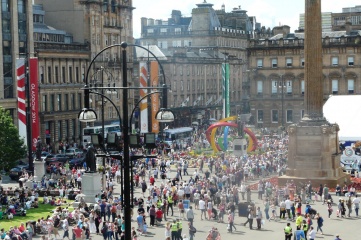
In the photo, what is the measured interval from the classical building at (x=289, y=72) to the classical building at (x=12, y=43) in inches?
1453

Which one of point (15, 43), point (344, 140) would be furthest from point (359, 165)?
point (15, 43)

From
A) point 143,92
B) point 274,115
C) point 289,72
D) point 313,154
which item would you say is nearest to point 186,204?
point 313,154

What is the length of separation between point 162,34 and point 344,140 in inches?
3720

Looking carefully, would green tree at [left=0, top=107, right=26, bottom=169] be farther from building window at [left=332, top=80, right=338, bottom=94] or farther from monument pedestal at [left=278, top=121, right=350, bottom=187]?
building window at [left=332, top=80, right=338, bottom=94]

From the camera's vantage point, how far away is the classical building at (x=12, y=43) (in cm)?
7844

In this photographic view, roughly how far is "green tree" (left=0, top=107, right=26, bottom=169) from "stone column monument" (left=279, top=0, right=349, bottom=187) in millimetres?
19267

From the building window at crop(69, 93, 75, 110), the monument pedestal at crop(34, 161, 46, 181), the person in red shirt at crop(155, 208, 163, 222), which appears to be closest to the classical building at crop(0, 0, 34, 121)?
the building window at crop(69, 93, 75, 110)

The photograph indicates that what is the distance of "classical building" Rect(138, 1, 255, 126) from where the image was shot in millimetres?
121375

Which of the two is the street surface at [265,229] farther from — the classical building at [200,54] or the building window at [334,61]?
the classical building at [200,54]

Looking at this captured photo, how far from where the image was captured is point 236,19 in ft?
537

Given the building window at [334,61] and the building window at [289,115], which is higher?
the building window at [334,61]

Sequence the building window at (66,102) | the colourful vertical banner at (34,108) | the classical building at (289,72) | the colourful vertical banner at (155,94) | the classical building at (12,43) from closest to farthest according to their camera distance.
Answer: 1. the colourful vertical banner at (34,108)
2. the classical building at (12,43)
3. the colourful vertical banner at (155,94)
4. the building window at (66,102)
5. the classical building at (289,72)

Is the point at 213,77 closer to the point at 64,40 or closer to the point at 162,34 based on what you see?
the point at 162,34

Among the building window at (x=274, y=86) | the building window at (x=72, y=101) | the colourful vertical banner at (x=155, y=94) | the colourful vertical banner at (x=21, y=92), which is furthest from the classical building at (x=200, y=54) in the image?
the colourful vertical banner at (x=21, y=92)
